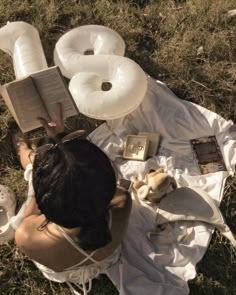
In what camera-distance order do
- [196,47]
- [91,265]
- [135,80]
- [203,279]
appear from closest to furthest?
[91,265], [203,279], [135,80], [196,47]

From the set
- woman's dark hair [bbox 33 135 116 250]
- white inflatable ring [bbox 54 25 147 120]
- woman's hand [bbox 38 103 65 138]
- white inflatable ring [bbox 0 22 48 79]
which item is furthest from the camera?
white inflatable ring [bbox 0 22 48 79]

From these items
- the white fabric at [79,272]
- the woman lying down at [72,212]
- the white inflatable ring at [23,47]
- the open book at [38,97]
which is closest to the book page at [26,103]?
the open book at [38,97]

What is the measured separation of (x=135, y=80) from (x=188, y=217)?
2.69ft

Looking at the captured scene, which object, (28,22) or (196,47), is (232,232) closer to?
(196,47)

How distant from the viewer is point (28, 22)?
11.6 feet

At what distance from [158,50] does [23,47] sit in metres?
0.89

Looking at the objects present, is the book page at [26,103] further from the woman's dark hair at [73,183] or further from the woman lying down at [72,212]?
the woman's dark hair at [73,183]

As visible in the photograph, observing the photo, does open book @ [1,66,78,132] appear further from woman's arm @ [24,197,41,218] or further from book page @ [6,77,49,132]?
woman's arm @ [24,197,41,218]

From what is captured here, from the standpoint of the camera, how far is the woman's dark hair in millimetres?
1936

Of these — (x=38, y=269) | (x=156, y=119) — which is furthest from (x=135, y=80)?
(x=38, y=269)

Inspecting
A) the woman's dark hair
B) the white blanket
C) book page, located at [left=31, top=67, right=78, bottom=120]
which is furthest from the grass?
the woman's dark hair

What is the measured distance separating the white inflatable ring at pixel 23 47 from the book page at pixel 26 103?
0.34m

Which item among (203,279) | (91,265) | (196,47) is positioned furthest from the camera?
(196,47)

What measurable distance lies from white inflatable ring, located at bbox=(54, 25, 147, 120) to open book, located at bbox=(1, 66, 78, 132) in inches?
6.3
